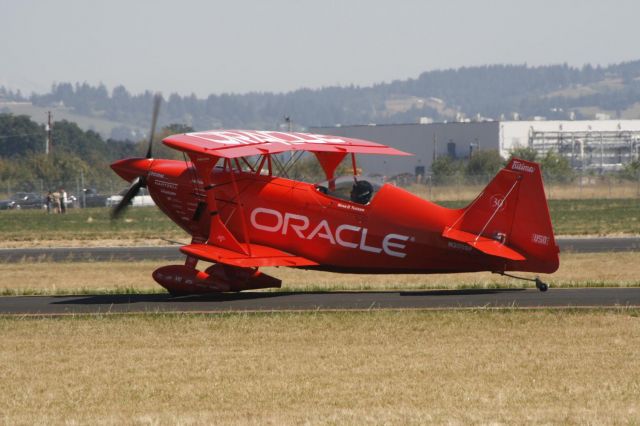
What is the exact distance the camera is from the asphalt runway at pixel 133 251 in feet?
112

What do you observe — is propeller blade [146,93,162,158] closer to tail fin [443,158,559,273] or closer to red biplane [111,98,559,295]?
red biplane [111,98,559,295]

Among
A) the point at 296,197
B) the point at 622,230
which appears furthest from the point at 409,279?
the point at 622,230

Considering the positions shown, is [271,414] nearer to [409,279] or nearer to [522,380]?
[522,380]

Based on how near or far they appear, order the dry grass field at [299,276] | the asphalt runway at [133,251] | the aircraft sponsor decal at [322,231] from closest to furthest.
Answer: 1. the aircraft sponsor decal at [322,231]
2. the dry grass field at [299,276]
3. the asphalt runway at [133,251]

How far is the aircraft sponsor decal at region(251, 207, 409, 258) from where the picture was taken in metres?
19.7

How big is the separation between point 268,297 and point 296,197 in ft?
5.92

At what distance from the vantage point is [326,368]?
13.3m

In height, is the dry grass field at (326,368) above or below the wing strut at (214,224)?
below

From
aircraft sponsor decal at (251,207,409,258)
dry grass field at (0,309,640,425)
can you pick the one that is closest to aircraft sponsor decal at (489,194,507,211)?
aircraft sponsor decal at (251,207,409,258)

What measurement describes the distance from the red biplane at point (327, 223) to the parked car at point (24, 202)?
192ft

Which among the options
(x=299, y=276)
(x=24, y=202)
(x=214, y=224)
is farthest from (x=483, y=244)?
(x=24, y=202)

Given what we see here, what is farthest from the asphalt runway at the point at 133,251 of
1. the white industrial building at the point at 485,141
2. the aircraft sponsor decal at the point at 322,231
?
the white industrial building at the point at 485,141

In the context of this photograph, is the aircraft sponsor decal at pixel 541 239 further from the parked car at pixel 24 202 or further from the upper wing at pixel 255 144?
the parked car at pixel 24 202

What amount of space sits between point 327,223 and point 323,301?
4.93 ft
